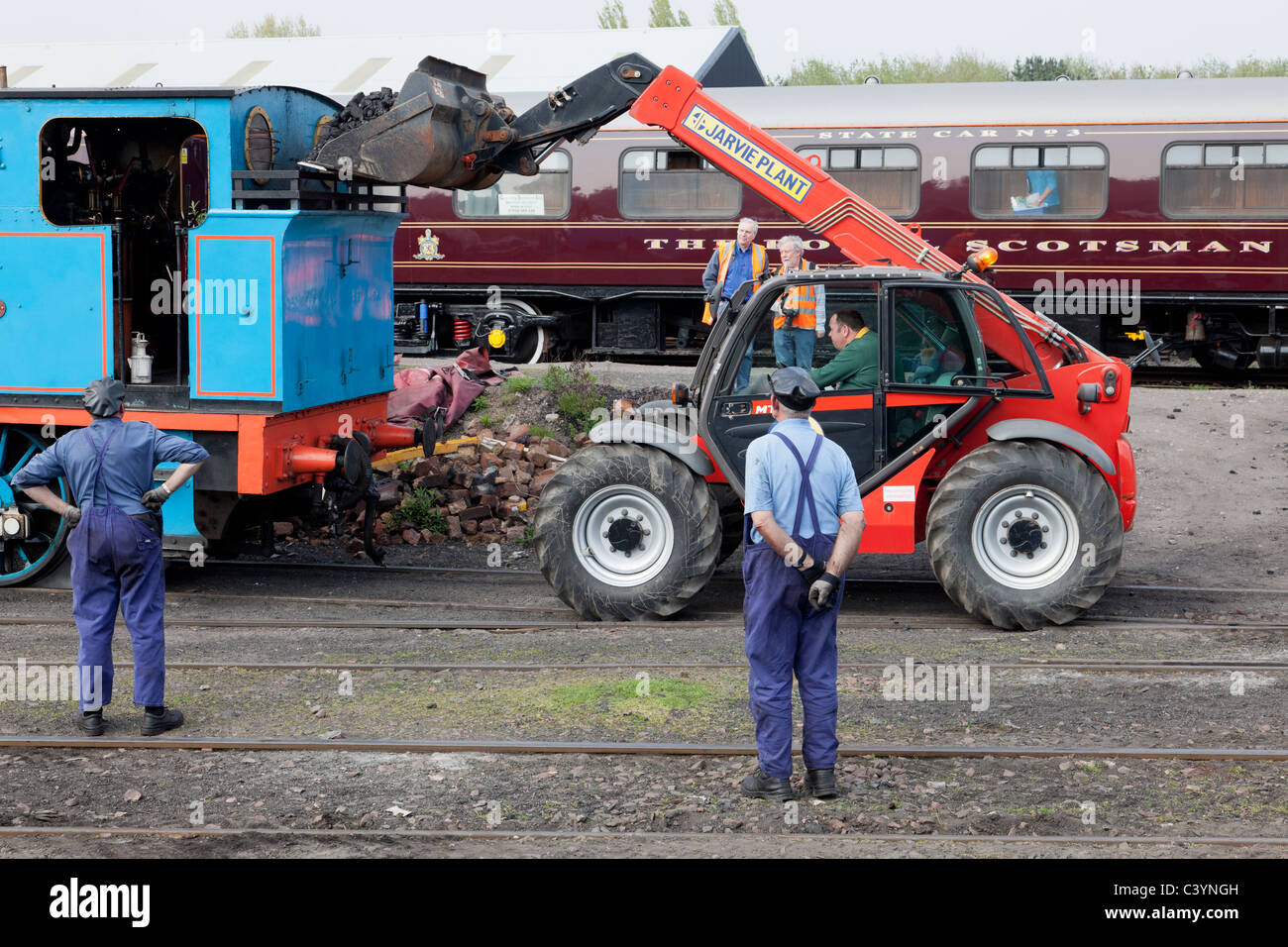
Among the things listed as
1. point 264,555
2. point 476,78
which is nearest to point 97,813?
point 264,555

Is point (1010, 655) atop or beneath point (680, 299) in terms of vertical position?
beneath

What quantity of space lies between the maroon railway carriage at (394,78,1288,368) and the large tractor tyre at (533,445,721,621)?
8660 millimetres

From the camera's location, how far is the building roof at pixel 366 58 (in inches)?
808

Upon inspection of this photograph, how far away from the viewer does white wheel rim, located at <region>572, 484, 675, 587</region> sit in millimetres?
9469

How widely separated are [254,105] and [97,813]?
5.36 meters

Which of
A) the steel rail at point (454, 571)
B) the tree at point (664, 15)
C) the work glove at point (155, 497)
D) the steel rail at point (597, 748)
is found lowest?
the steel rail at point (597, 748)

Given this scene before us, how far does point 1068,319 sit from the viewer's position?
1750cm

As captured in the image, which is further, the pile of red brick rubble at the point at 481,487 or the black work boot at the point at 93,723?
the pile of red brick rubble at the point at 481,487

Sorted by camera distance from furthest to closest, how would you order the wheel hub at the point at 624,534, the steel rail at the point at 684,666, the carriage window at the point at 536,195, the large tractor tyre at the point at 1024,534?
the carriage window at the point at 536,195
the wheel hub at the point at 624,534
the large tractor tyre at the point at 1024,534
the steel rail at the point at 684,666

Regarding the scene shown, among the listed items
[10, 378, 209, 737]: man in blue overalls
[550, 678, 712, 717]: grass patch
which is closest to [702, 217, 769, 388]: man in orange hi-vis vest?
[550, 678, 712, 717]: grass patch

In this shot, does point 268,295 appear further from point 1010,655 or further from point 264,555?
point 1010,655

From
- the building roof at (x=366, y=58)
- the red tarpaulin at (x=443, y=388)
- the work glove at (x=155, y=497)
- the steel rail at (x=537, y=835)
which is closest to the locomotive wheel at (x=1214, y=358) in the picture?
the building roof at (x=366, y=58)

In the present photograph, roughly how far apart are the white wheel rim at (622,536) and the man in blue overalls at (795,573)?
121 inches

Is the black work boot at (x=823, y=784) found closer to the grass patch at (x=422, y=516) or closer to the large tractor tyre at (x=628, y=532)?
the large tractor tyre at (x=628, y=532)
